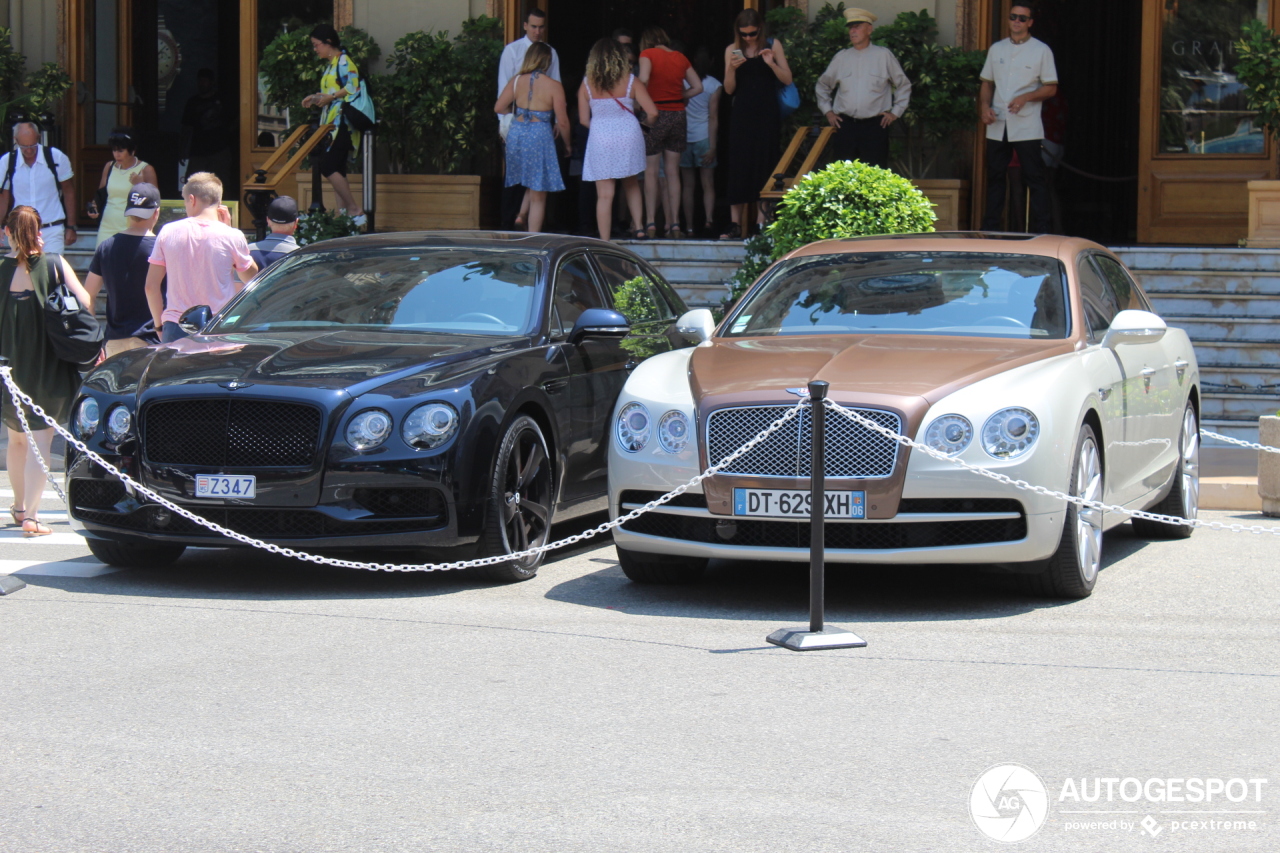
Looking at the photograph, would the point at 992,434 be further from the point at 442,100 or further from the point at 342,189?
the point at 442,100

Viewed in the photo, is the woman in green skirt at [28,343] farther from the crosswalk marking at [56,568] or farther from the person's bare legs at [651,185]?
the person's bare legs at [651,185]

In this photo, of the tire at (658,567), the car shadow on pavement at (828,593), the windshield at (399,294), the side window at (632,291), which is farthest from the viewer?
the side window at (632,291)

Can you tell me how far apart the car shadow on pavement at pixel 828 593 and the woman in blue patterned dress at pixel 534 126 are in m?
7.45

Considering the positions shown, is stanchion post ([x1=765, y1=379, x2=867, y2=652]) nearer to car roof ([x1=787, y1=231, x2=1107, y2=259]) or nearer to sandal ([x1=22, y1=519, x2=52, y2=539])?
car roof ([x1=787, y1=231, x2=1107, y2=259])

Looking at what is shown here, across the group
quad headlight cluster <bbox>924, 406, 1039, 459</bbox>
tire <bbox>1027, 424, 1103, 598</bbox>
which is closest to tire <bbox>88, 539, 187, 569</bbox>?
quad headlight cluster <bbox>924, 406, 1039, 459</bbox>

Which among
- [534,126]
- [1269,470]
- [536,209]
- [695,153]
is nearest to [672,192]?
[695,153]

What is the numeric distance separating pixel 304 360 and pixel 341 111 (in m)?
9.22

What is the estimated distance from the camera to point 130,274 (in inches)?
416

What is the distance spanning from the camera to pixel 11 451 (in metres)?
9.46

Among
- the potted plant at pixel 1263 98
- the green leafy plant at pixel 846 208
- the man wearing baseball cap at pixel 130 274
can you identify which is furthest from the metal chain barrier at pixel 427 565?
the potted plant at pixel 1263 98

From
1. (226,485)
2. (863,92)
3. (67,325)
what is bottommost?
(226,485)

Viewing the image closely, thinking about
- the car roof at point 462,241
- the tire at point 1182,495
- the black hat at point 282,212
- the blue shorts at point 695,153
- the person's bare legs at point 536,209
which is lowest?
the tire at point 1182,495

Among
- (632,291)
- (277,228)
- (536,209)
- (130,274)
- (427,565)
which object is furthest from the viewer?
(536,209)

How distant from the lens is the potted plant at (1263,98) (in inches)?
573
